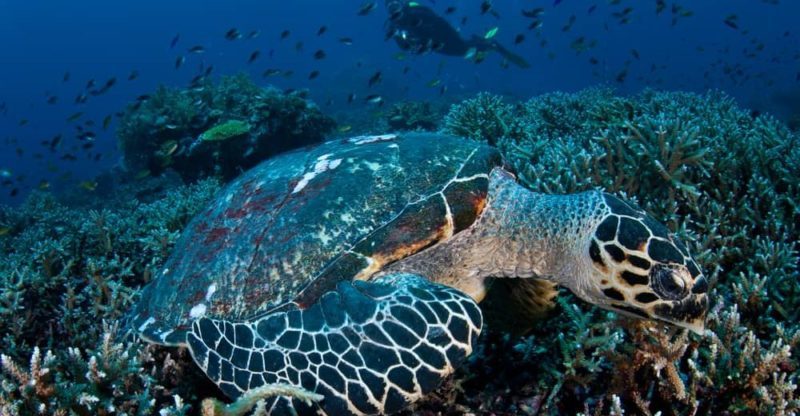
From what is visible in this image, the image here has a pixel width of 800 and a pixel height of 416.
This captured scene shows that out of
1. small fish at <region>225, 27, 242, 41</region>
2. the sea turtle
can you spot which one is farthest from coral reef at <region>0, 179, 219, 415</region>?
small fish at <region>225, 27, 242, 41</region>

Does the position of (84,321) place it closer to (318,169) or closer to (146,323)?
(146,323)

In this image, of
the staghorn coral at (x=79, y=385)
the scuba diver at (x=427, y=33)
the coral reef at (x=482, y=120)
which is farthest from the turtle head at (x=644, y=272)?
the scuba diver at (x=427, y=33)

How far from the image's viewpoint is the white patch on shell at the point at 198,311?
2289mm

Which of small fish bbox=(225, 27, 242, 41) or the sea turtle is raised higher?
small fish bbox=(225, 27, 242, 41)

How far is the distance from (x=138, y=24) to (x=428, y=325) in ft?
476

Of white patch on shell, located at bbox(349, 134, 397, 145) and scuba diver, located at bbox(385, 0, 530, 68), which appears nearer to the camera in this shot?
white patch on shell, located at bbox(349, 134, 397, 145)

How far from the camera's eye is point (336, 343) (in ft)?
5.95

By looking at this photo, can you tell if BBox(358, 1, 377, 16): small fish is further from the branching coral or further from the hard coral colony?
the hard coral colony

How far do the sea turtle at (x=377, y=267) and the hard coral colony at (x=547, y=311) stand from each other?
0.8 inches

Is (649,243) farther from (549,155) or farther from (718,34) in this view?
(718,34)

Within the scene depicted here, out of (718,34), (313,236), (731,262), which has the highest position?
(313,236)

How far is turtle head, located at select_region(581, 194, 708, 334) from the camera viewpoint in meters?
1.93

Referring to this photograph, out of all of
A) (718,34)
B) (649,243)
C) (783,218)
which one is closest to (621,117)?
(783,218)

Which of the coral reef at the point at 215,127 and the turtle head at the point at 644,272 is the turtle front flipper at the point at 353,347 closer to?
the turtle head at the point at 644,272
